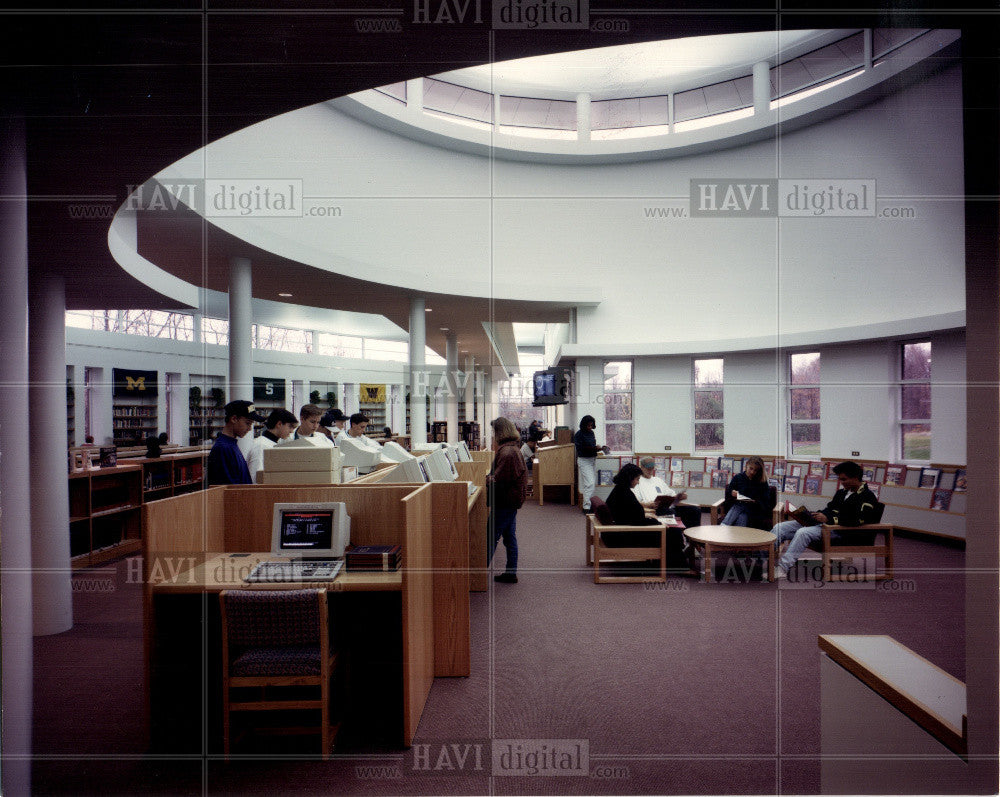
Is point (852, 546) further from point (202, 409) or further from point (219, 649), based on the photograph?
point (202, 409)

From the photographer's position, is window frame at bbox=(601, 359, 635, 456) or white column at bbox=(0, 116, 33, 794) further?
window frame at bbox=(601, 359, 635, 456)

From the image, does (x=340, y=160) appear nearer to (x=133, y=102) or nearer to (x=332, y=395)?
(x=133, y=102)

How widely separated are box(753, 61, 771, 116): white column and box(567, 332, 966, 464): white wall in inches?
188

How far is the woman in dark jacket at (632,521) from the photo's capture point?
5.26 m

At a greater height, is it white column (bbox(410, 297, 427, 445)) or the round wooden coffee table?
white column (bbox(410, 297, 427, 445))

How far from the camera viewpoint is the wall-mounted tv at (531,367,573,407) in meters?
9.40

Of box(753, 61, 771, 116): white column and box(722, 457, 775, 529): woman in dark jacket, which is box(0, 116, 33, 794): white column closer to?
box(722, 457, 775, 529): woman in dark jacket

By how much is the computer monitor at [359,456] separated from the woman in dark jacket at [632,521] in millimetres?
2459

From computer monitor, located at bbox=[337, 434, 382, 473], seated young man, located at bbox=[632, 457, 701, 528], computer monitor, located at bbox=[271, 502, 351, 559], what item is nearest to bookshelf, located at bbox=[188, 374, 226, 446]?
computer monitor, located at bbox=[337, 434, 382, 473]

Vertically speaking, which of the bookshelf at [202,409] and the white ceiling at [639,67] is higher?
the white ceiling at [639,67]

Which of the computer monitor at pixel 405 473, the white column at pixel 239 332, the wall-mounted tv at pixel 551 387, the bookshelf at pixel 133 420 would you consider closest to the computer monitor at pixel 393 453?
the computer monitor at pixel 405 473

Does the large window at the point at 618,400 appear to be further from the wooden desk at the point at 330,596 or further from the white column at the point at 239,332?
Answer: the wooden desk at the point at 330,596

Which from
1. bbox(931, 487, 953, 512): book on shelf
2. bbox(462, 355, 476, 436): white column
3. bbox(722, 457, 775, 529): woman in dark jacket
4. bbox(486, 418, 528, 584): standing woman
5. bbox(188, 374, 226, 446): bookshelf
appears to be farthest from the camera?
bbox(462, 355, 476, 436): white column

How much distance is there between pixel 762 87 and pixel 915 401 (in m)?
6.38
